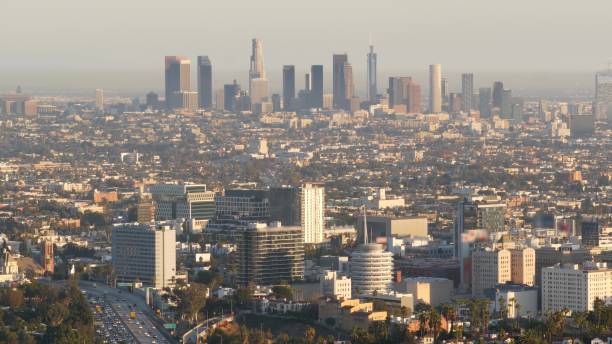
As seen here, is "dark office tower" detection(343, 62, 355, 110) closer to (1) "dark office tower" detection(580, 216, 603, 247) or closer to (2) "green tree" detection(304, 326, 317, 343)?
(1) "dark office tower" detection(580, 216, 603, 247)

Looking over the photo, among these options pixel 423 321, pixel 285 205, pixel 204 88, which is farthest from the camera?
pixel 204 88

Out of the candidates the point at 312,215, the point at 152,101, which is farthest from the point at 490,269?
the point at 152,101

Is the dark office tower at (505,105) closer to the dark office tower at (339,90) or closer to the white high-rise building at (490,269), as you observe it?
the dark office tower at (339,90)

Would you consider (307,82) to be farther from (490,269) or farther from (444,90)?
(490,269)

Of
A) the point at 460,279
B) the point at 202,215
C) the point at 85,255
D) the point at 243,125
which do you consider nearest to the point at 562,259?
the point at 460,279

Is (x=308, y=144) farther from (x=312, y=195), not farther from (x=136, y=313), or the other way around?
(x=136, y=313)

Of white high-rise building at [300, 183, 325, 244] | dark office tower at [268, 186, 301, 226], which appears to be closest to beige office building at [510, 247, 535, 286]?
dark office tower at [268, 186, 301, 226]
